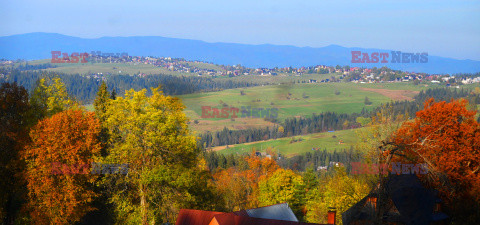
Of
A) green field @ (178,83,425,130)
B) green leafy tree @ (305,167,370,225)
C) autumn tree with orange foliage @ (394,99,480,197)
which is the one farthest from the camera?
green field @ (178,83,425,130)

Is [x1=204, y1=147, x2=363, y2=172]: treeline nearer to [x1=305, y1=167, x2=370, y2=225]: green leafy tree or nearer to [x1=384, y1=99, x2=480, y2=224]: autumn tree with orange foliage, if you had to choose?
[x1=305, y1=167, x2=370, y2=225]: green leafy tree

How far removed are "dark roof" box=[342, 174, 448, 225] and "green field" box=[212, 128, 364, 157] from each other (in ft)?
339

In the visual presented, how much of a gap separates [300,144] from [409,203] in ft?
405

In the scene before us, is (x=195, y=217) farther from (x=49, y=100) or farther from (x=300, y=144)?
(x=300, y=144)

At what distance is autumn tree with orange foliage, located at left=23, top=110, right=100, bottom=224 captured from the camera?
27.0 metres

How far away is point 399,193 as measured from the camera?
25609 millimetres

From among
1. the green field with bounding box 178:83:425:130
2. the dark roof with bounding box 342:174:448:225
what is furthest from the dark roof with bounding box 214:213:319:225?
the green field with bounding box 178:83:425:130

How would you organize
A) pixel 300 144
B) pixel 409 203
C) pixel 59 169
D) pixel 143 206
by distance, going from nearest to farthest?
pixel 409 203 < pixel 59 169 < pixel 143 206 < pixel 300 144

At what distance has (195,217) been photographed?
19.1m

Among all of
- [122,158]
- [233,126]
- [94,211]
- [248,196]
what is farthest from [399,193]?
[233,126]

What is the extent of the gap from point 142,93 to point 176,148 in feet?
14.8

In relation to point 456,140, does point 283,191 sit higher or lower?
lower

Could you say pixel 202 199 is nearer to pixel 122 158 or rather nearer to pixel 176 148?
pixel 176 148

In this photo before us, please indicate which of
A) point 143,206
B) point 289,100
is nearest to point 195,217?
point 143,206
